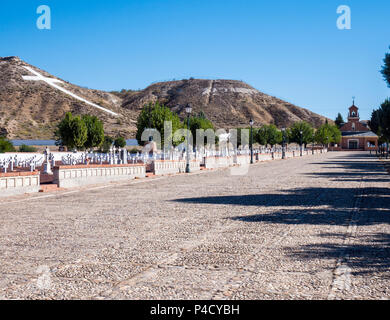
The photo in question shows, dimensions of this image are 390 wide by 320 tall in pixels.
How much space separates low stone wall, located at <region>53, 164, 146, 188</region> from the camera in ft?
56.9

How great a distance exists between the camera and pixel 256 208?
11.6 meters

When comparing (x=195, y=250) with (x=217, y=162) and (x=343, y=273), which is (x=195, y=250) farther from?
(x=217, y=162)

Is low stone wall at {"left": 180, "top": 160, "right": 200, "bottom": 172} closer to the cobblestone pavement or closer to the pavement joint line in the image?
the cobblestone pavement

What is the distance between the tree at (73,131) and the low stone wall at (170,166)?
21.6m

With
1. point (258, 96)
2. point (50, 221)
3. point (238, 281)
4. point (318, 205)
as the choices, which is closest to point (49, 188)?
point (50, 221)

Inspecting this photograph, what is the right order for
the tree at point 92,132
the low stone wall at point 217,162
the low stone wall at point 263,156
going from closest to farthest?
the low stone wall at point 217,162 < the low stone wall at point 263,156 < the tree at point 92,132

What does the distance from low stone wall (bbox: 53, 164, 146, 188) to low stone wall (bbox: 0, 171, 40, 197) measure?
5.07ft

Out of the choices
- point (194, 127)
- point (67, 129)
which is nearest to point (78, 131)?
point (67, 129)

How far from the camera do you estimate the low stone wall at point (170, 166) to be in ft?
86.3

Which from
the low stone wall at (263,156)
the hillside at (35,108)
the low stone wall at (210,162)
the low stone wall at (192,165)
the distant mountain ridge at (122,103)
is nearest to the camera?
the low stone wall at (192,165)

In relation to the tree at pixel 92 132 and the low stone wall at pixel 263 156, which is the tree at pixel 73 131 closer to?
the tree at pixel 92 132

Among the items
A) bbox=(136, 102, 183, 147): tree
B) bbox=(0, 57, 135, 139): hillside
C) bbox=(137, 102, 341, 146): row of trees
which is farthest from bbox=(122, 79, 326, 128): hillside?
bbox=(136, 102, 183, 147): tree

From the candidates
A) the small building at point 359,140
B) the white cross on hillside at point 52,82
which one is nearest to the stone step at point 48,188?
the white cross on hillside at point 52,82
